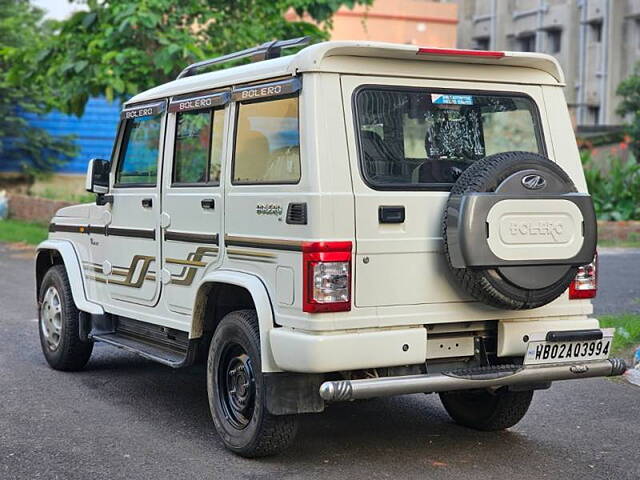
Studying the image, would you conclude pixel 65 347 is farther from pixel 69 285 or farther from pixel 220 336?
pixel 220 336

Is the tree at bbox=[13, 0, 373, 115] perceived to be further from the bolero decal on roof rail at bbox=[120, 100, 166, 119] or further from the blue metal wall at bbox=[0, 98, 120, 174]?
the blue metal wall at bbox=[0, 98, 120, 174]

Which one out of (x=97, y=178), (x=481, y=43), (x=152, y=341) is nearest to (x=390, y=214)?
(x=152, y=341)

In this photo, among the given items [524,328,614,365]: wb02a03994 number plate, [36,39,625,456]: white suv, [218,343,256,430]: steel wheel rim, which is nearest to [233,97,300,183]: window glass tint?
[36,39,625,456]: white suv

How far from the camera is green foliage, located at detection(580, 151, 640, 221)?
66.7ft

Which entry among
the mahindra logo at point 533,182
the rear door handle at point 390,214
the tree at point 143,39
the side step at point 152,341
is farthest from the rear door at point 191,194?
the tree at point 143,39

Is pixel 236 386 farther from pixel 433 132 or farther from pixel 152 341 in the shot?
pixel 433 132

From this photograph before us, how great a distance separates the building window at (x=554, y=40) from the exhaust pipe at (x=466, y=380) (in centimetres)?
3041

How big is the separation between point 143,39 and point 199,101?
10033mm

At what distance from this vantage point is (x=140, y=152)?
7746mm

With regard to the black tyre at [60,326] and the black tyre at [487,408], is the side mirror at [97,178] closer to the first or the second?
the black tyre at [60,326]

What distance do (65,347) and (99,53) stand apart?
8.46 metres

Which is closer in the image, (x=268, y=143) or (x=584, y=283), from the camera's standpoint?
(x=268, y=143)

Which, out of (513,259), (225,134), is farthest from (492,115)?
(225,134)

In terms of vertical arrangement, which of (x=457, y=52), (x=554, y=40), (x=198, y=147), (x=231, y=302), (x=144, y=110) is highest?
(x=554, y=40)
